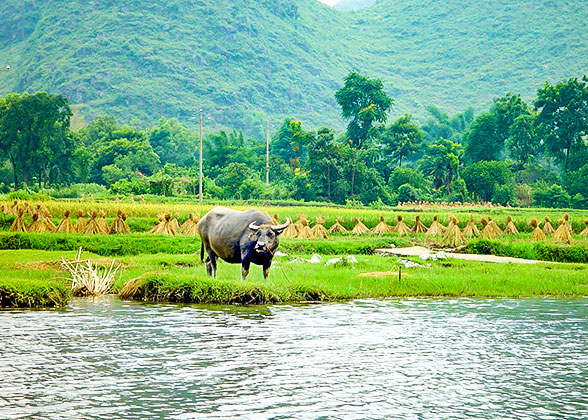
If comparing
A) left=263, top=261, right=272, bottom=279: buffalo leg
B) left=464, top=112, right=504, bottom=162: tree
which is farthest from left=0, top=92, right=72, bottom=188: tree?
left=263, top=261, right=272, bottom=279: buffalo leg

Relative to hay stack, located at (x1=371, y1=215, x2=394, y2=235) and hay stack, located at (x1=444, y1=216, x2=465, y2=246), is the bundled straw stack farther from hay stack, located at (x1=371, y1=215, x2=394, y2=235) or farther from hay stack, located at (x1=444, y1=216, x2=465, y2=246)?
hay stack, located at (x1=444, y1=216, x2=465, y2=246)

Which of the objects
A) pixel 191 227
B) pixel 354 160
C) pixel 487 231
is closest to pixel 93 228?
pixel 191 227

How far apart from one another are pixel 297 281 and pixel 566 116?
49.9m

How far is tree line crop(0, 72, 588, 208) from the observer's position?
175 feet

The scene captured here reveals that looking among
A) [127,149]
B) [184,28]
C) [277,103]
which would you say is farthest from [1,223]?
[184,28]

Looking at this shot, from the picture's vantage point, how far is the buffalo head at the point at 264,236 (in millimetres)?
13750

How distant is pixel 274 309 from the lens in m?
12.9

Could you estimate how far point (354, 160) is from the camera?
53312 millimetres

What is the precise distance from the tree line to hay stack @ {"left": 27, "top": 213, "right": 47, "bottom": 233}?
24778 mm

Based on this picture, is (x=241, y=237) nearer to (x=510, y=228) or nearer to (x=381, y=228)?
(x=381, y=228)

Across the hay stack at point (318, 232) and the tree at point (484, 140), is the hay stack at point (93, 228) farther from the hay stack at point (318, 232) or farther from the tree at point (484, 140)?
the tree at point (484, 140)

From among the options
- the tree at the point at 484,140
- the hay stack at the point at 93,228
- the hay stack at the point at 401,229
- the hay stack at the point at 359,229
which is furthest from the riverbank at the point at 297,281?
the tree at the point at 484,140

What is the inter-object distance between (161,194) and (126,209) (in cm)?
1879

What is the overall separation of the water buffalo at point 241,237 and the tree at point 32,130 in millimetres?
45037
